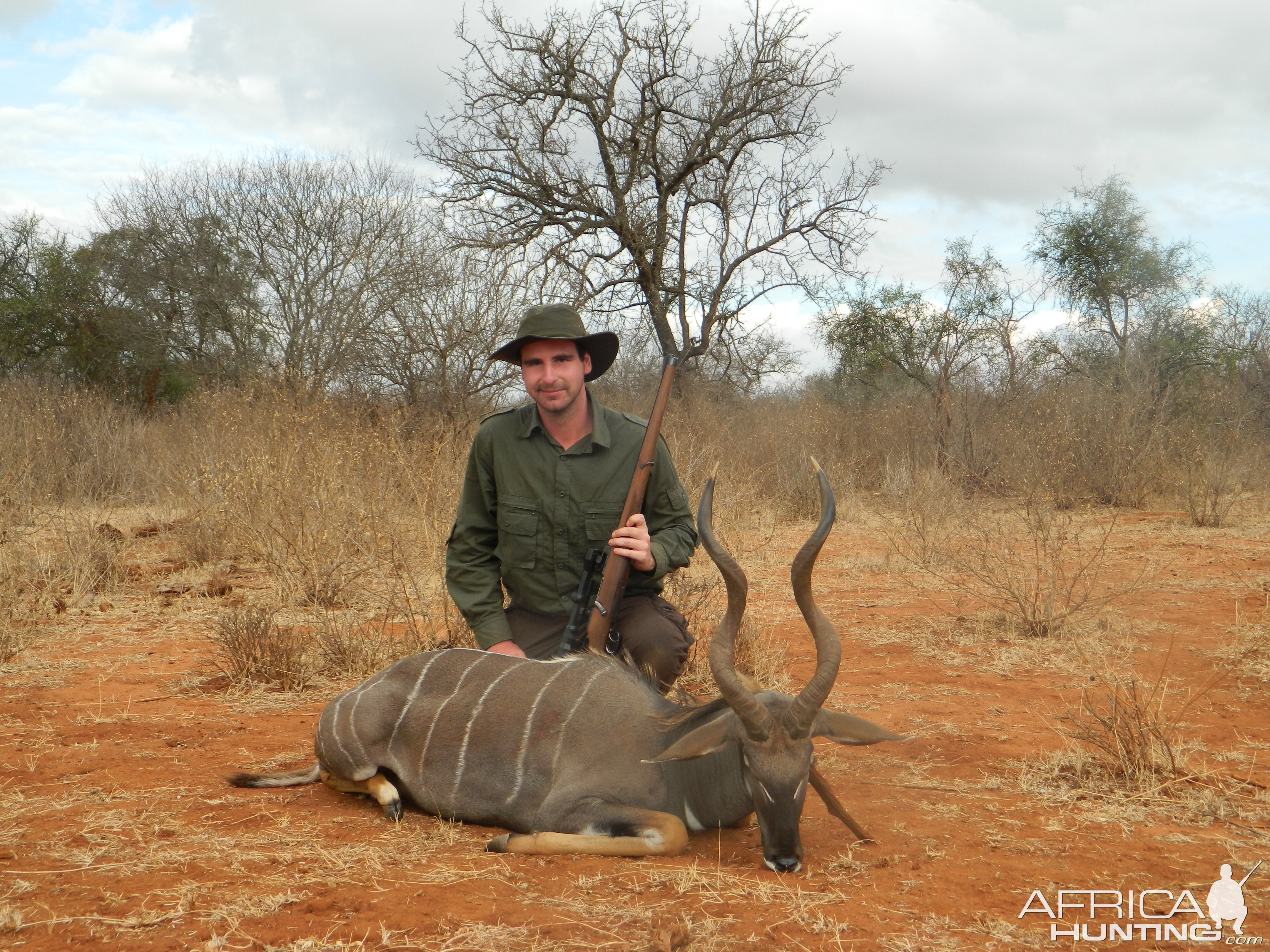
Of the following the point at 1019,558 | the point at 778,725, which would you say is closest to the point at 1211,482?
the point at 1019,558

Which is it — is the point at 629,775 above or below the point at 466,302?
below

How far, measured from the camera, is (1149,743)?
384 cm

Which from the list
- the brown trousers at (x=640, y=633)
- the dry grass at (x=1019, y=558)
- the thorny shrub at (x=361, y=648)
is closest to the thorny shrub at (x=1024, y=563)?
the dry grass at (x=1019, y=558)

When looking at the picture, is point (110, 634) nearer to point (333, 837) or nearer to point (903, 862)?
point (333, 837)

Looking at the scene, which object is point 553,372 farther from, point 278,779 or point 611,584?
point 278,779

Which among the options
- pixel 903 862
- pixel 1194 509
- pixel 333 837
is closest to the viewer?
pixel 903 862

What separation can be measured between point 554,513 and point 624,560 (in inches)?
20.0

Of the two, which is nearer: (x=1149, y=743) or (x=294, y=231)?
(x=1149, y=743)

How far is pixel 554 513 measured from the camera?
4457mm

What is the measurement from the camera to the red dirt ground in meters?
2.63

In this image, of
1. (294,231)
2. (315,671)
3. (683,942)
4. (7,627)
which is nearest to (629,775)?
(683,942)

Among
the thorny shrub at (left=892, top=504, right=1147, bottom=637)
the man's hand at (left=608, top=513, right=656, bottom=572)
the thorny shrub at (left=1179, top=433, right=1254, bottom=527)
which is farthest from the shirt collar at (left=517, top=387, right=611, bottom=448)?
the thorny shrub at (left=1179, top=433, right=1254, bottom=527)

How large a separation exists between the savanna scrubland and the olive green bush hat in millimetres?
1627

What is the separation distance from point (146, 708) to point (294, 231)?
62.5 feet
